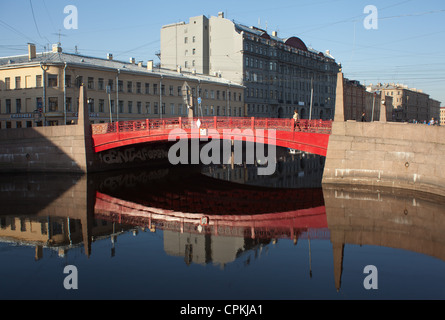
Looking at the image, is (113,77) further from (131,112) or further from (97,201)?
(97,201)

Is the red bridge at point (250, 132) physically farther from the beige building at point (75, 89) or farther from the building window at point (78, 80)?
the building window at point (78, 80)

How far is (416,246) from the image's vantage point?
15133mm

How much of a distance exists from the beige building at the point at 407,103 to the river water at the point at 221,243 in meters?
103

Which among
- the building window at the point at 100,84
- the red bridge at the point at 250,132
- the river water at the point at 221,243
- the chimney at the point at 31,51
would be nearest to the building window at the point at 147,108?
the building window at the point at 100,84

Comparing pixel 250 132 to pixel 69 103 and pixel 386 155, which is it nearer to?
pixel 386 155

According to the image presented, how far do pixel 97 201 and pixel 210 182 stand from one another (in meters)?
10.3

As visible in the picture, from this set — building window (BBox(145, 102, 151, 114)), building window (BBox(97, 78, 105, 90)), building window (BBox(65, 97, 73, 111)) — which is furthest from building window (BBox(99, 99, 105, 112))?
building window (BBox(145, 102, 151, 114))

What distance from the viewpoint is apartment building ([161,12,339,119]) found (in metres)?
69.2

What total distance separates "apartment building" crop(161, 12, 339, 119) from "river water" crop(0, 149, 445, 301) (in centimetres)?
4184

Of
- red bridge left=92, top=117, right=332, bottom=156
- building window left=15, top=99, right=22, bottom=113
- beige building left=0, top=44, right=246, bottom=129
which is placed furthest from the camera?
building window left=15, top=99, right=22, bottom=113

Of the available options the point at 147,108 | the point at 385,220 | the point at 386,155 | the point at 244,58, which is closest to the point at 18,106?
the point at 147,108

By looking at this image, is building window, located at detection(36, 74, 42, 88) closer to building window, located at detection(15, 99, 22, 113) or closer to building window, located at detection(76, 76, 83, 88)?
building window, located at detection(15, 99, 22, 113)

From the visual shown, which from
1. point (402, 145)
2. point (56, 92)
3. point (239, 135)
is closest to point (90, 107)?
point (56, 92)

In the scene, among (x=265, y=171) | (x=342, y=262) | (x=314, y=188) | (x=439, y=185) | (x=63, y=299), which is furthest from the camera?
(x=265, y=171)
